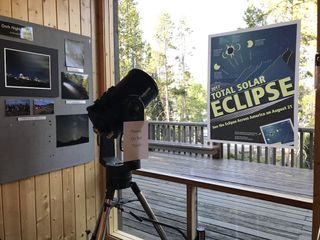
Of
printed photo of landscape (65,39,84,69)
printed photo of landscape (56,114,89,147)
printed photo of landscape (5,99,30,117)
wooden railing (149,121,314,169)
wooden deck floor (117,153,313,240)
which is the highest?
printed photo of landscape (65,39,84,69)

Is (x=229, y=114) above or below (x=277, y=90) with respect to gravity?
below

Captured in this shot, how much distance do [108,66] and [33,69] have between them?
653mm

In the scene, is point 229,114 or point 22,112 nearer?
point 22,112

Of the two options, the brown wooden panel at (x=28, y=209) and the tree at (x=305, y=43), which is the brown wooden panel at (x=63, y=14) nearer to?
the brown wooden panel at (x=28, y=209)

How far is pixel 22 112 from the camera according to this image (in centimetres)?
155

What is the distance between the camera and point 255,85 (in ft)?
5.44

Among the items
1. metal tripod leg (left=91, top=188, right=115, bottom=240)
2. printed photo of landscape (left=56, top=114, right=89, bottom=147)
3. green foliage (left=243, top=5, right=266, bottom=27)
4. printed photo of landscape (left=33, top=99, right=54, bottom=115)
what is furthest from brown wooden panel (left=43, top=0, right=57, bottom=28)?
green foliage (left=243, top=5, right=266, bottom=27)

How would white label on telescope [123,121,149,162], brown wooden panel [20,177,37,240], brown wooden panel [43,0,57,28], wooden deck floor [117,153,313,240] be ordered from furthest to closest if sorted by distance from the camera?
1. wooden deck floor [117,153,313,240]
2. brown wooden panel [43,0,57,28]
3. brown wooden panel [20,177,37,240]
4. white label on telescope [123,121,149,162]

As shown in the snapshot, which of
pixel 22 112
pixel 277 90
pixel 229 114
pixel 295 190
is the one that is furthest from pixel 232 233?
pixel 22 112

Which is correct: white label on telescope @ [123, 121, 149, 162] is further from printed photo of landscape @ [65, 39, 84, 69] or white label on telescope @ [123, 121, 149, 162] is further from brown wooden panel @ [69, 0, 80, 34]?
brown wooden panel @ [69, 0, 80, 34]

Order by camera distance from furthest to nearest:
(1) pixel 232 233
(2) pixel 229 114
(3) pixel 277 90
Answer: (1) pixel 232 233, (2) pixel 229 114, (3) pixel 277 90

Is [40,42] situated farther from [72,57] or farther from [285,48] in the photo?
[285,48]

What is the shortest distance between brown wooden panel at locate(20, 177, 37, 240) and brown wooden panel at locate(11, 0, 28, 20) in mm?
948

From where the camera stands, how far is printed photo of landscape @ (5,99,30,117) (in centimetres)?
148
